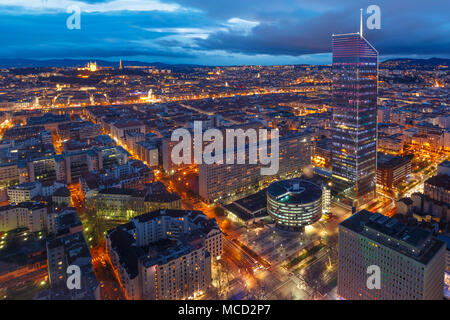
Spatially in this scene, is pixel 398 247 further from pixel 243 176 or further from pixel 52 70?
pixel 52 70

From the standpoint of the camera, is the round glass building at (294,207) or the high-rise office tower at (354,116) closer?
the round glass building at (294,207)

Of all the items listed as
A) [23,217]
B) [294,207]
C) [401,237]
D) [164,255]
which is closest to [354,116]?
[294,207]

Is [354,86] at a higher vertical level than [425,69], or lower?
lower

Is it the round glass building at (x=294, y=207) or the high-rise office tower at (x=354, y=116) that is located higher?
the high-rise office tower at (x=354, y=116)

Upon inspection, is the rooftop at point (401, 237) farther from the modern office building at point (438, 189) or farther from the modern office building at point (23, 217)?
the modern office building at point (23, 217)

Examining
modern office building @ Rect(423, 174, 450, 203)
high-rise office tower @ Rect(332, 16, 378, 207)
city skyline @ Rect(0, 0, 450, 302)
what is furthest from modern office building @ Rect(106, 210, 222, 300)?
modern office building @ Rect(423, 174, 450, 203)

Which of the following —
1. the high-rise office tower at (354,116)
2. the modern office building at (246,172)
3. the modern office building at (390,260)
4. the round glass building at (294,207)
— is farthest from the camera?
the modern office building at (246,172)

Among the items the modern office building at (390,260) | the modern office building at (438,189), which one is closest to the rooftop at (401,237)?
the modern office building at (390,260)

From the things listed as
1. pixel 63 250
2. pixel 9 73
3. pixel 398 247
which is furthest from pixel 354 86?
pixel 9 73
